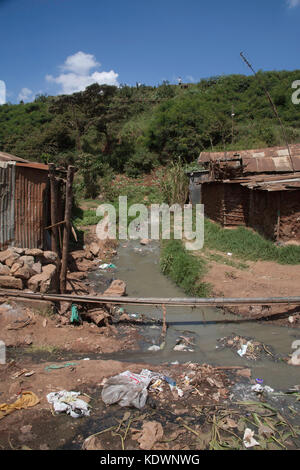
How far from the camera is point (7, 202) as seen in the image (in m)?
6.39

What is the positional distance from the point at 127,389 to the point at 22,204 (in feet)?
14.3

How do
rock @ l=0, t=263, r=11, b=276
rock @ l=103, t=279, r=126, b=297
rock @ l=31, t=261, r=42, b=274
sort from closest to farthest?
rock @ l=0, t=263, r=11, b=276, rock @ l=31, t=261, r=42, b=274, rock @ l=103, t=279, r=126, b=297

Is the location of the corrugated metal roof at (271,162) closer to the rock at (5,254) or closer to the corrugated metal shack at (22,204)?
the corrugated metal shack at (22,204)

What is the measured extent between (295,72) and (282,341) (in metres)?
26.1

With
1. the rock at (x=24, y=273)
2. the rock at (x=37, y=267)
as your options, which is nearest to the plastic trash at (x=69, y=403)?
the rock at (x=24, y=273)

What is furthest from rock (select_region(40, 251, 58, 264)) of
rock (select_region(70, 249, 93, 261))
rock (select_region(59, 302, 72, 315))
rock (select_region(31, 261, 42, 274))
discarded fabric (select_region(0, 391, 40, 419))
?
discarded fabric (select_region(0, 391, 40, 419))

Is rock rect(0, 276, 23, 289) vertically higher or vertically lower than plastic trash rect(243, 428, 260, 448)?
higher

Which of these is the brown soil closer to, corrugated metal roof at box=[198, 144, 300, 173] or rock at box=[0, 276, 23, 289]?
rock at box=[0, 276, 23, 289]

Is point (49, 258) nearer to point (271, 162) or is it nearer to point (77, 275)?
point (77, 275)

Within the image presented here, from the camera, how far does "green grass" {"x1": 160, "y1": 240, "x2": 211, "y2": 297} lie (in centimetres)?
736

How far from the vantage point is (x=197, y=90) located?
94.3ft

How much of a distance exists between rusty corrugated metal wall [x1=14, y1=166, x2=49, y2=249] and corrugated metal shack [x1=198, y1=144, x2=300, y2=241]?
5299 millimetres

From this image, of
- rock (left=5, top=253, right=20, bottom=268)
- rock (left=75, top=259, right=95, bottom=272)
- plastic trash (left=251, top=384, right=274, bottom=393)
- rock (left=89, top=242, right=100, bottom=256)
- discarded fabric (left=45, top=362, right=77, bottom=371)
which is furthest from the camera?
rock (left=89, top=242, right=100, bottom=256)
